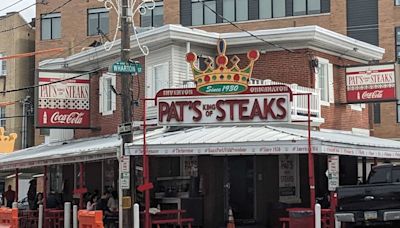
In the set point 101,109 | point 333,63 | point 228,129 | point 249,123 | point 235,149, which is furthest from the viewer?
point 101,109

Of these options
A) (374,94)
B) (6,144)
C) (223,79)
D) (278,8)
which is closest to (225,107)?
(223,79)

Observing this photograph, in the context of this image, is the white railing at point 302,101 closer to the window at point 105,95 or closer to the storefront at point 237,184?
the storefront at point 237,184

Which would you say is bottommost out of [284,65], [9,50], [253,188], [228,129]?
[253,188]

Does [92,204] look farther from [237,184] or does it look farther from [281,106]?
[281,106]

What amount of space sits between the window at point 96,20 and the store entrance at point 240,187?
3080cm

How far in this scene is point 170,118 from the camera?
2064 centimetres

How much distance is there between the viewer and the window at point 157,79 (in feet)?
85.1

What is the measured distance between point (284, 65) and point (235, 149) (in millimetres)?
7578

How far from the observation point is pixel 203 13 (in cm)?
4947

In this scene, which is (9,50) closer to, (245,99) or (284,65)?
(284,65)

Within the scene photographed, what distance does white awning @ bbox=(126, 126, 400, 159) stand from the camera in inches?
720

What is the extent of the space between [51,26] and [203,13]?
12681 millimetres

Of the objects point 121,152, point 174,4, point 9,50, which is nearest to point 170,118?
point 121,152

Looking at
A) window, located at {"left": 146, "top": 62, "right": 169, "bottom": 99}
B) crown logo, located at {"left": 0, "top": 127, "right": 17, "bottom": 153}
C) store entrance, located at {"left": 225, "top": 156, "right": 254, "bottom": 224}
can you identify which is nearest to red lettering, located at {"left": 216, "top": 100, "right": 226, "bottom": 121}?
store entrance, located at {"left": 225, "top": 156, "right": 254, "bottom": 224}
